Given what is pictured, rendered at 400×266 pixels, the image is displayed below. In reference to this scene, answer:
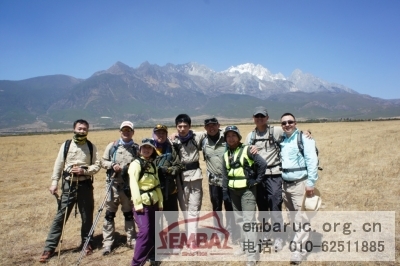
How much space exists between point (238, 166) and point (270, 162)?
0.98 metres

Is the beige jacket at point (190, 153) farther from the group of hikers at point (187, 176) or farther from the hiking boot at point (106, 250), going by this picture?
the hiking boot at point (106, 250)

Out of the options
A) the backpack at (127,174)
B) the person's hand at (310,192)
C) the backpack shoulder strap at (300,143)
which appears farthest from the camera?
the backpack shoulder strap at (300,143)

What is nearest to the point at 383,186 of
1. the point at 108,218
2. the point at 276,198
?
the point at 276,198

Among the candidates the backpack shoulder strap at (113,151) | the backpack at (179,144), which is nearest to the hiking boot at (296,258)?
the backpack at (179,144)

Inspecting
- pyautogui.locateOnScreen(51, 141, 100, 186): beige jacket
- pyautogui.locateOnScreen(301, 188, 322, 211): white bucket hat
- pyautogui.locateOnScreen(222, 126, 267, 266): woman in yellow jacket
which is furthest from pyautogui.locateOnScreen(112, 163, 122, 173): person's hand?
pyautogui.locateOnScreen(301, 188, 322, 211): white bucket hat

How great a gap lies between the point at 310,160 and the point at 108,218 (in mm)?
4819

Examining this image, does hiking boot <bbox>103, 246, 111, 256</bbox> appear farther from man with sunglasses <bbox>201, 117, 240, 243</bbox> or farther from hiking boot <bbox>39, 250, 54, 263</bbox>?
man with sunglasses <bbox>201, 117, 240, 243</bbox>

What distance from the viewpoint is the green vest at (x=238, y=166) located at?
568cm

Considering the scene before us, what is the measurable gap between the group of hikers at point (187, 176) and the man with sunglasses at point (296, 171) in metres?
0.02

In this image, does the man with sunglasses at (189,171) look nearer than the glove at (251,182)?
No

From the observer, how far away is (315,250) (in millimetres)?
6293

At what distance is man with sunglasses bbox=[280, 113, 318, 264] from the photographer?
222 inches

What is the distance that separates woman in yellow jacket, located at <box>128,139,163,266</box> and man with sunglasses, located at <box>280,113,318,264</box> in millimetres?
2810

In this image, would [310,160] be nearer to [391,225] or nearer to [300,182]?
[300,182]
